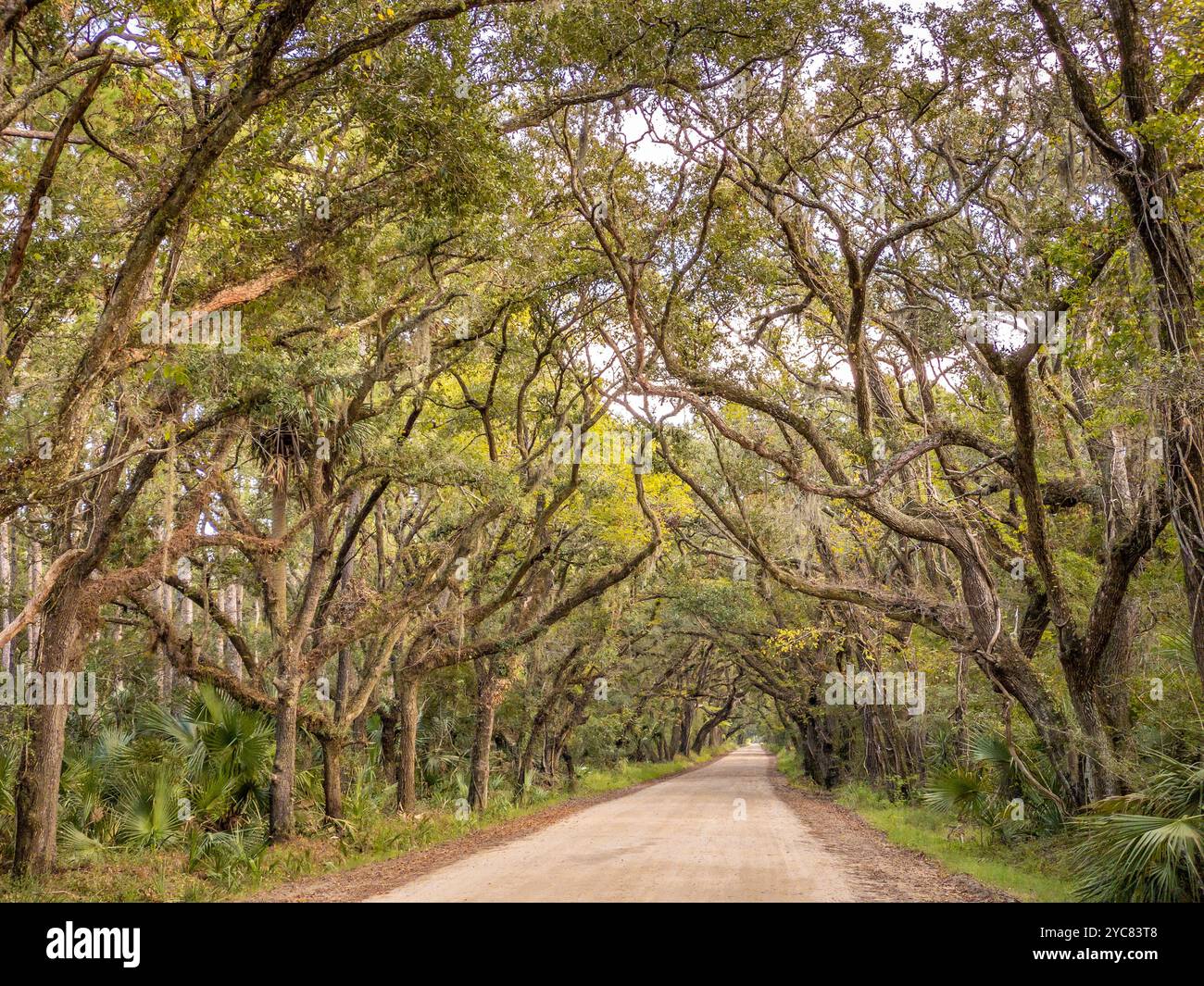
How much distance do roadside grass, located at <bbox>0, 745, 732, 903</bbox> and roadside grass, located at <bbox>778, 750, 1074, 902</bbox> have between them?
7.57 m

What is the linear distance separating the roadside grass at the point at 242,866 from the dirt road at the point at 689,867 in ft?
4.74

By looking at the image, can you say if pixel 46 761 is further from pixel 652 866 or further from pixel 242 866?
pixel 652 866

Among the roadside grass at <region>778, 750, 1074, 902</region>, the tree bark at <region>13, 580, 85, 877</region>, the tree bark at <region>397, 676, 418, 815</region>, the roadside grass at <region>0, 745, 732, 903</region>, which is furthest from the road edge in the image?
the roadside grass at <region>778, 750, 1074, 902</region>

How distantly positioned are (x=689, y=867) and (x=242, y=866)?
5247 millimetres

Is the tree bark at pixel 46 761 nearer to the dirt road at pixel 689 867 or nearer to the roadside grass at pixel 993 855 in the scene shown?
the dirt road at pixel 689 867

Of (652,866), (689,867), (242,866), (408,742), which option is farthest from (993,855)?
(408,742)

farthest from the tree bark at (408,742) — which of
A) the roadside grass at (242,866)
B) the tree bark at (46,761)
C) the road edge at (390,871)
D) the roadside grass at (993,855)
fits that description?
the roadside grass at (993,855)

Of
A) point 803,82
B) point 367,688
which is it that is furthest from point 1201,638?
point 367,688

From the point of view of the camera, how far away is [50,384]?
10555 mm

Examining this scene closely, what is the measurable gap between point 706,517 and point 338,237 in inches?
480

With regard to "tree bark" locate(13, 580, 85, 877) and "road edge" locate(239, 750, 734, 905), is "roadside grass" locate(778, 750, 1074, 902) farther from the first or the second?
"tree bark" locate(13, 580, 85, 877)

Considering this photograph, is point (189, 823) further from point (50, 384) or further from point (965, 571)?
point (965, 571)

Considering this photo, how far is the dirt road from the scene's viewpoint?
9.00m

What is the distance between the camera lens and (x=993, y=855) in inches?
465
